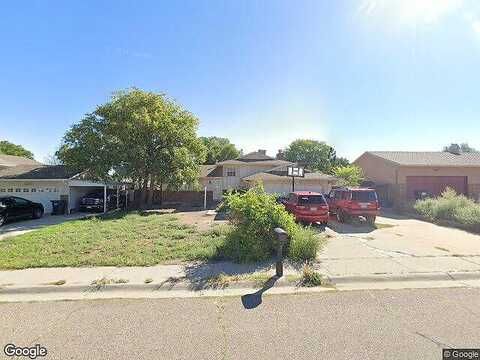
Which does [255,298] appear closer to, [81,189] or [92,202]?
[92,202]

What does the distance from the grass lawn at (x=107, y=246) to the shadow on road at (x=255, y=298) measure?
208 centimetres

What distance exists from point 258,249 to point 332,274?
1.87 meters

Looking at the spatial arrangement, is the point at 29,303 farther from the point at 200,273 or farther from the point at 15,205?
the point at 15,205

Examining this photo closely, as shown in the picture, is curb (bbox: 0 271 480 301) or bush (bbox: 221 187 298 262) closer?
curb (bbox: 0 271 480 301)

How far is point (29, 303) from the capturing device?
4980mm

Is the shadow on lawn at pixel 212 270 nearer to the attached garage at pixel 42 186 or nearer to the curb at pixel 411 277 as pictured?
the curb at pixel 411 277

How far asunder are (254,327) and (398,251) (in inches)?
251

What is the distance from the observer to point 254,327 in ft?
13.4

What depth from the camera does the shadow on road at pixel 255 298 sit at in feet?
15.9

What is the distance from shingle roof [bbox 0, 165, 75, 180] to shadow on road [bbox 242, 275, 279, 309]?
1805 cm

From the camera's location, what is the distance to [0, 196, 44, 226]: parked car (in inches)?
562

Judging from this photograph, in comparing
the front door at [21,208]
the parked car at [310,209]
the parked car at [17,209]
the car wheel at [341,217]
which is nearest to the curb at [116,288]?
the parked car at [310,209]

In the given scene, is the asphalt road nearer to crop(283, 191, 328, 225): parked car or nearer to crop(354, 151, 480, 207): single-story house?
crop(283, 191, 328, 225): parked car

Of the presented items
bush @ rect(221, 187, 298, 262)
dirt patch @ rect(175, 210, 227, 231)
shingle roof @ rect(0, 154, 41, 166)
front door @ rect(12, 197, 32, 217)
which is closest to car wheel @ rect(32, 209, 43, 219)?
front door @ rect(12, 197, 32, 217)
